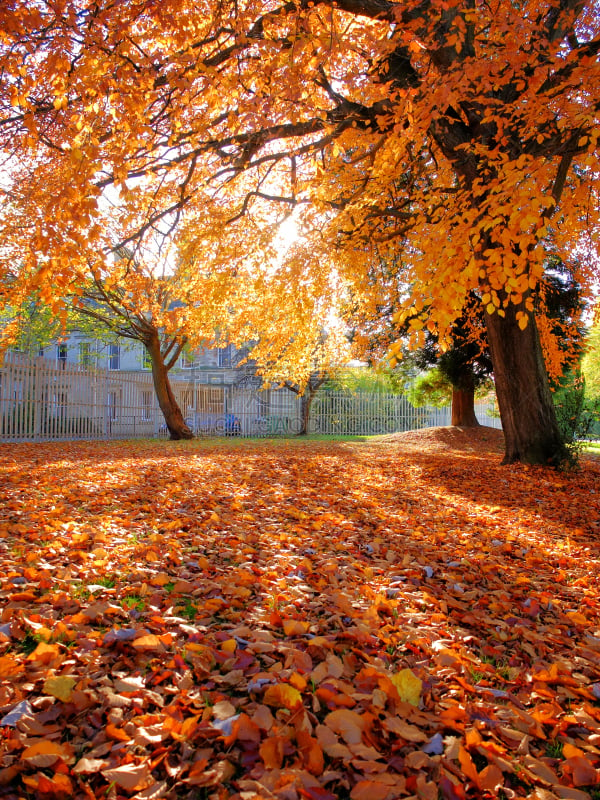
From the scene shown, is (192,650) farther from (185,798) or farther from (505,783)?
(505,783)

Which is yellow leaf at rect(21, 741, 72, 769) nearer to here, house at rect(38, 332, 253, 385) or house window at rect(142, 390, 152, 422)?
house window at rect(142, 390, 152, 422)

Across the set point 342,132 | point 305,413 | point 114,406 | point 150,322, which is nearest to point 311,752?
point 342,132

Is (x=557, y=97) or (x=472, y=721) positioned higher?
(x=557, y=97)

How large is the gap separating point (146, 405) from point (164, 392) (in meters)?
3.47

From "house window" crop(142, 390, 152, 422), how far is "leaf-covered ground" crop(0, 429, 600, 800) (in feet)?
46.1

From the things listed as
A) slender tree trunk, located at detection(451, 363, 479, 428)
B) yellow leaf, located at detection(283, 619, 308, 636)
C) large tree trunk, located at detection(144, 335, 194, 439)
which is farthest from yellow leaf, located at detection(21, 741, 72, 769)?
slender tree trunk, located at detection(451, 363, 479, 428)

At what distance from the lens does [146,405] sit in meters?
18.8

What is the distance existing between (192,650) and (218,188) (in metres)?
8.04

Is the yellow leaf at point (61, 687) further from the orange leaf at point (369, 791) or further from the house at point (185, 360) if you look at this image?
the house at point (185, 360)

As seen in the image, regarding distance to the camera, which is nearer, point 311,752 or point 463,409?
point 311,752

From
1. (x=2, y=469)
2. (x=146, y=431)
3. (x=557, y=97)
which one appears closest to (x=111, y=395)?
(x=146, y=431)

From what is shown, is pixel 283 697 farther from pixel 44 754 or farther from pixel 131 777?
pixel 44 754

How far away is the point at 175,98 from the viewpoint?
17.3 ft

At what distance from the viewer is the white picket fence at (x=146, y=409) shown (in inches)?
533
